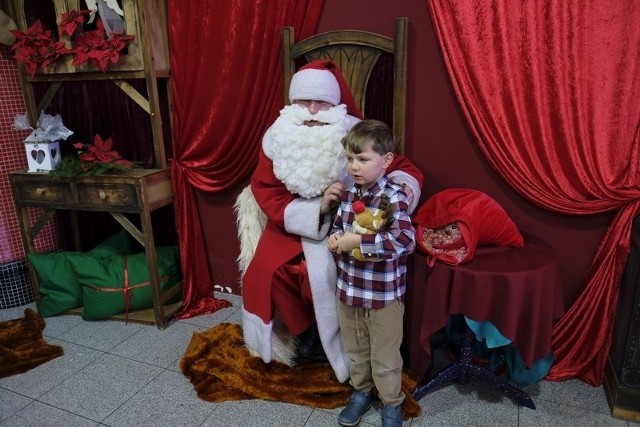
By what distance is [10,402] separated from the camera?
74.7 inches

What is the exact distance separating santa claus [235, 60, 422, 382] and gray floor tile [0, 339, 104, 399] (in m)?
0.83

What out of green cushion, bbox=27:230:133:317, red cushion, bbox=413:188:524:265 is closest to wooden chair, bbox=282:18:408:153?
red cushion, bbox=413:188:524:265

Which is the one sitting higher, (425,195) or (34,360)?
(425,195)

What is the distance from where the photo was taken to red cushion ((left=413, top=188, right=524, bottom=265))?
1.63 meters

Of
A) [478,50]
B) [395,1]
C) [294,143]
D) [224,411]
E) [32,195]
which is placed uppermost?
[395,1]

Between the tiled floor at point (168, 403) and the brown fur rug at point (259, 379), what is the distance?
0.12 feet

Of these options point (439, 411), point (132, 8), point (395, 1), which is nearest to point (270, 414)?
point (439, 411)

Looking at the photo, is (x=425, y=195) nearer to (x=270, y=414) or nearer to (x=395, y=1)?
(x=395, y=1)

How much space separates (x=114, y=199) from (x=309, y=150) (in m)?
1.15

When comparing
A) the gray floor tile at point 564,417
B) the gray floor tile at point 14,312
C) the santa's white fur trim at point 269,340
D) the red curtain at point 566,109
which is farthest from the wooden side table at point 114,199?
the gray floor tile at point 564,417

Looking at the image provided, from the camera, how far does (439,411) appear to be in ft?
5.84

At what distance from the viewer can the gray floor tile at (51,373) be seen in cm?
198

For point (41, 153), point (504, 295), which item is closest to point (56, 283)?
point (41, 153)

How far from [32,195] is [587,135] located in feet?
8.78
